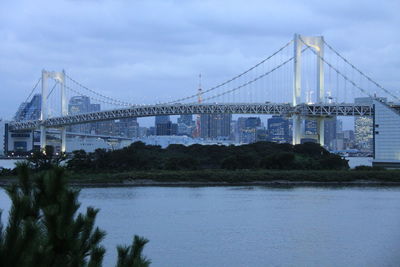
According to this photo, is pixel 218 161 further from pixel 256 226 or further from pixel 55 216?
pixel 55 216

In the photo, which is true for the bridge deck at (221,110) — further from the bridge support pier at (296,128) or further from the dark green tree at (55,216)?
the dark green tree at (55,216)

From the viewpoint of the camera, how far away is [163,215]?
50.5 feet

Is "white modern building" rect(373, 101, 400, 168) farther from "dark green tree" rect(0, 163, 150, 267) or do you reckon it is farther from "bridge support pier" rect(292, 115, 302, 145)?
"dark green tree" rect(0, 163, 150, 267)

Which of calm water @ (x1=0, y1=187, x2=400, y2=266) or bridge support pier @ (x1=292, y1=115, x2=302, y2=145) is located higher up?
bridge support pier @ (x1=292, y1=115, x2=302, y2=145)

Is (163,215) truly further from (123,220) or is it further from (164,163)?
(164,163)

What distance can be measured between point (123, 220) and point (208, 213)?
2378 mm

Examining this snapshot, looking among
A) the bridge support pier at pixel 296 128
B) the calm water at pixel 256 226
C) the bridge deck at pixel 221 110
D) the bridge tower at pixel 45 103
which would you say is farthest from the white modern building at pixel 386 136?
the bridge tower at pixel 45 103

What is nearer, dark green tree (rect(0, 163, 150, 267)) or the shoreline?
dark green tree (rect(0, 163, 150, 267))

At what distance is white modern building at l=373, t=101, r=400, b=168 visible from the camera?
30.1 m

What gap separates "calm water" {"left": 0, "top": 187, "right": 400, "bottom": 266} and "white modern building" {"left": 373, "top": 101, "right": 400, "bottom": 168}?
27.0 ft

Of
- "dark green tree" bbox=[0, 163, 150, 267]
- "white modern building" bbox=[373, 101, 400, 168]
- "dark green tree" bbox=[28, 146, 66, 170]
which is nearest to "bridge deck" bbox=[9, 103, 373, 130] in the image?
"white modern building" bbox=[373, 101, 400, 168]

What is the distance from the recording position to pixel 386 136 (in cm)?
3048

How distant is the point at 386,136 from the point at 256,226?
739 inches

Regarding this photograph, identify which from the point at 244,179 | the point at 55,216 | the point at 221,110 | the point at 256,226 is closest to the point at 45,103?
the point at 221,110
